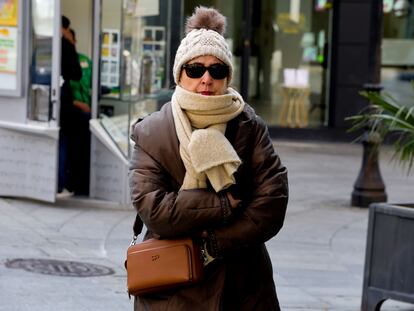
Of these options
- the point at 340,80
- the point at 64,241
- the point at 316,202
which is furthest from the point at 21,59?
the point at 340,80

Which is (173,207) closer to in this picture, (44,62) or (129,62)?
(44,62)

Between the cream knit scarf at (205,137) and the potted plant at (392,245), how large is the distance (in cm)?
329

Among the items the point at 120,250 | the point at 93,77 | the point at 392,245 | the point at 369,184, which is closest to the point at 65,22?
the point at 93,77

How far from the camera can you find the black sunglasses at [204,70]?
4.06m

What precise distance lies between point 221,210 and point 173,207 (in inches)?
6.9

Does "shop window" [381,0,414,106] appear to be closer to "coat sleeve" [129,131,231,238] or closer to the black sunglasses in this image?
the black sunglasses

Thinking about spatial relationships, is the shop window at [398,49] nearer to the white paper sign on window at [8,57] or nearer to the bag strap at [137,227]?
the white paper sign on window at [8,57]

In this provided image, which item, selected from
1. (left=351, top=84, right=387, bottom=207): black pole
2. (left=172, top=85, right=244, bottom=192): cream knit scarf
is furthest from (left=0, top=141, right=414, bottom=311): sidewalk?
(left=172, top=85, right=244, bottom=192): cream knit scarf

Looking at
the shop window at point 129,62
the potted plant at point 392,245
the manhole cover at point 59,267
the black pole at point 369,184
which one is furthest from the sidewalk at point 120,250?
the shop window at point 129,62

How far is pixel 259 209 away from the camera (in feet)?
13.0

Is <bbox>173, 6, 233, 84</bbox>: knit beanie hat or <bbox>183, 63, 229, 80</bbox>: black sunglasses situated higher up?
<bbox>173, 6, 233, 84</bbox>: knit beanie hat

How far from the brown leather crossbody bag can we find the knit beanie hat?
65 centimetres

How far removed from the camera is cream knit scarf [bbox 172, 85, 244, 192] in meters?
3.92

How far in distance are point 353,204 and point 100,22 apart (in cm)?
365
